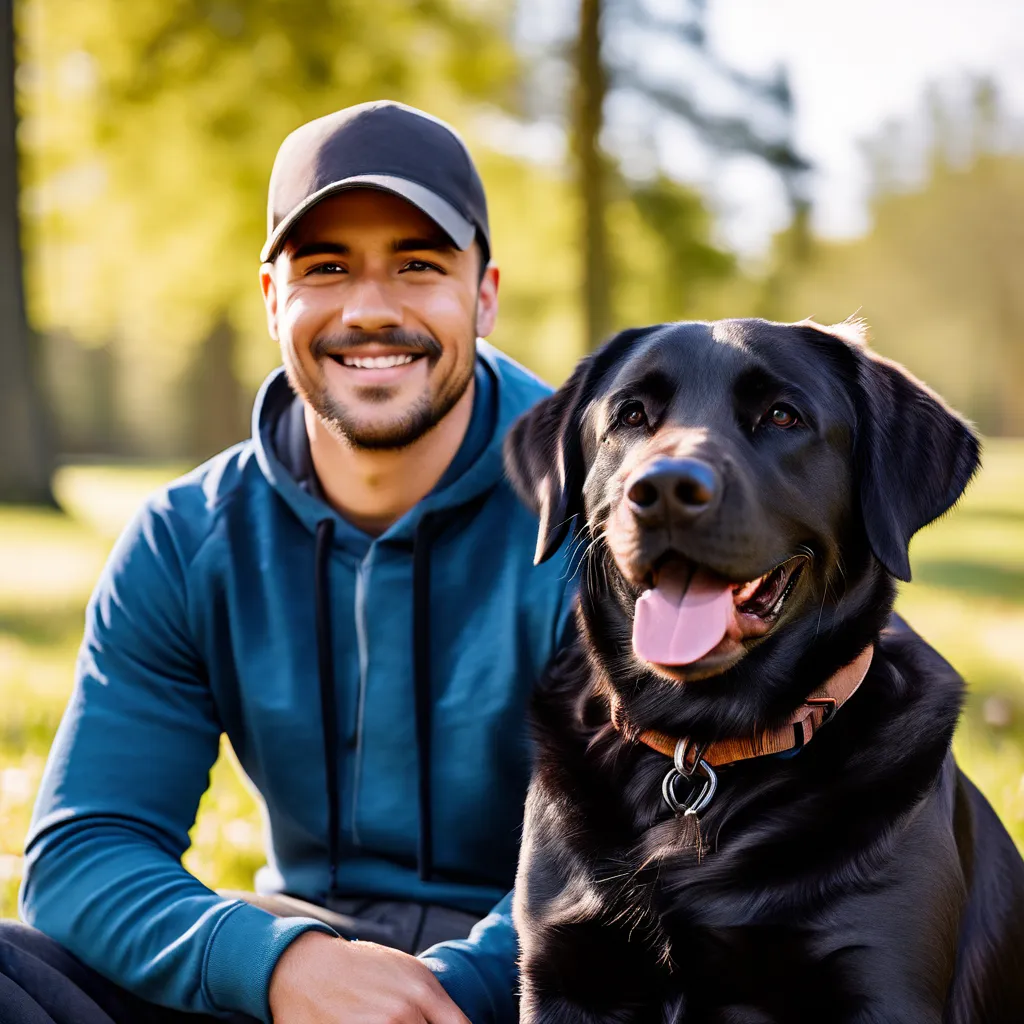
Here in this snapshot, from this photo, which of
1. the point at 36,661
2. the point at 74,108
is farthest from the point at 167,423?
the point at 36,661

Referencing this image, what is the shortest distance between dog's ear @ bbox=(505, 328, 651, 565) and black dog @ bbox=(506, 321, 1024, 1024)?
0.22 feet

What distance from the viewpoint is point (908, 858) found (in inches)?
83.8

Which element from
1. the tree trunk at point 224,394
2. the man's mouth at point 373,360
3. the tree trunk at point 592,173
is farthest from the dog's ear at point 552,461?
the tree trunk at point 224,394

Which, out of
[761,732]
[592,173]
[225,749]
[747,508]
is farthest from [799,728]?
[592,173]

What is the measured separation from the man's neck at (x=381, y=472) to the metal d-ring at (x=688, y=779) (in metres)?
0.98

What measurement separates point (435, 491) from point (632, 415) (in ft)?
2.00

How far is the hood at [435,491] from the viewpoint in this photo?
2.94 metres

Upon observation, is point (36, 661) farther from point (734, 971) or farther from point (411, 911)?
point (734, 971)

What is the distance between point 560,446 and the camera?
2650 mm

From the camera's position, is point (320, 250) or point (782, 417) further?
point (320, 250)

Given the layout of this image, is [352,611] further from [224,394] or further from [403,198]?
[224,394]

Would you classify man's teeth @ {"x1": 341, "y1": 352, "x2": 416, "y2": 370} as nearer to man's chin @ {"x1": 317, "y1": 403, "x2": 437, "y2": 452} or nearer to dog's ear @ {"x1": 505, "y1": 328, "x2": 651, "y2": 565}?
man's chin @ {"x1": 317, "y1": 403, "x2": 437, "y2": 452}

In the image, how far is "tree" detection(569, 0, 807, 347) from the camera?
13.7 meters

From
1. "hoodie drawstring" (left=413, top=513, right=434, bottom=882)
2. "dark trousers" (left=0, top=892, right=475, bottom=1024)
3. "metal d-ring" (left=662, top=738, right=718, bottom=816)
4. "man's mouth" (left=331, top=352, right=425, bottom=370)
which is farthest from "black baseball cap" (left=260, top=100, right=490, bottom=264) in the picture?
"dark trousers" (left=0, top=892, right=475, bottom=1024)
